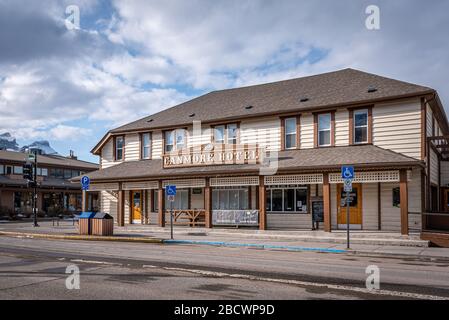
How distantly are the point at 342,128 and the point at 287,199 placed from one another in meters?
4.77

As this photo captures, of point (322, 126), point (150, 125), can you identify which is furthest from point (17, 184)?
point (322, 126)

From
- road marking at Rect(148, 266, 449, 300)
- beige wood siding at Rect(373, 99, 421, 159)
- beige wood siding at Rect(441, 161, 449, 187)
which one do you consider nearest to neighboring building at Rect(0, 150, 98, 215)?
beige wood siding at Rect(373, 99, 421, 159)

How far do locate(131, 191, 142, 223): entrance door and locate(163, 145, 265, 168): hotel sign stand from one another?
181 inches

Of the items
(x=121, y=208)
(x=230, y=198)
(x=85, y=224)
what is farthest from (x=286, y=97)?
(x=85, y=224)

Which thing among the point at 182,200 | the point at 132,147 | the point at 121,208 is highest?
the point at 132,147

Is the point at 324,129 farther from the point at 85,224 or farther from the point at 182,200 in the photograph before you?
the point at 85,224

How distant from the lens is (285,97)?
25859 mm

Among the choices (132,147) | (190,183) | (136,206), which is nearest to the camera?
(190,183)

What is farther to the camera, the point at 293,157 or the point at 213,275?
the point at 293,157

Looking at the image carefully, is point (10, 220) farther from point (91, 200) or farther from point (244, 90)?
point (244, 90)

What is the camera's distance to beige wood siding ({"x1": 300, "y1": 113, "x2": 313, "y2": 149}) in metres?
23.4

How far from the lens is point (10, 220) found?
133 ft

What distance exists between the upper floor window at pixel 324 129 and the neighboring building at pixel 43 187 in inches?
1196

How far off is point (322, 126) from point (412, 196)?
5658mm
